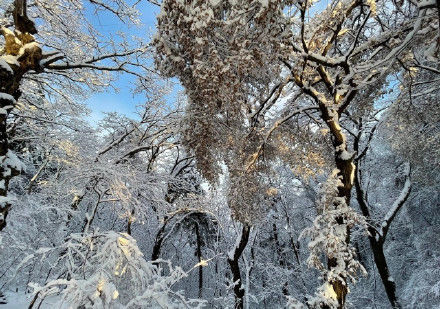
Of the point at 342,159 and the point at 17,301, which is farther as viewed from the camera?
the point at 17,301

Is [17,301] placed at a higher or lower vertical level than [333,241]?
lower

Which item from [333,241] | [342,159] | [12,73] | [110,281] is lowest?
[110,281]

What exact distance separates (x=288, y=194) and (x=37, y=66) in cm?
1682

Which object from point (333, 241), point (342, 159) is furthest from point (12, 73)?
point (342, 159)

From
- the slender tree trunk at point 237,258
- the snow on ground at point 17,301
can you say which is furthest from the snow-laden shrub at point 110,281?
the slender tree trunk at point 237,258

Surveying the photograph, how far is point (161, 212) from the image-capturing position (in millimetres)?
9773

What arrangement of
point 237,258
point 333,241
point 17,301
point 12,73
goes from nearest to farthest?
point 12,73
point 333,241
point 17,301
point 237,258

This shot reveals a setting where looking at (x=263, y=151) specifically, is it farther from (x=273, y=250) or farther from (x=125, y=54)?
(x=273, y=250)

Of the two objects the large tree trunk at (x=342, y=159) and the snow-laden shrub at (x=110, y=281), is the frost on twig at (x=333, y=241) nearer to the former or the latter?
the large tree trunk at (x=342, y=159)

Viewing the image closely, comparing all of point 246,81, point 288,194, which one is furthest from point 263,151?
point 288,194

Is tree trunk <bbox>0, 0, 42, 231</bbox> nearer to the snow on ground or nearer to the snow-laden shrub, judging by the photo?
the snow-laden shrub

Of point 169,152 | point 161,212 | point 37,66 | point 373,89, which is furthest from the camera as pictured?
point 169,152

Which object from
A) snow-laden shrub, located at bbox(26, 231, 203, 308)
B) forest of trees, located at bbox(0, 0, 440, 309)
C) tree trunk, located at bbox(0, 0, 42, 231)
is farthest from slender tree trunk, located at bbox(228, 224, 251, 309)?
tree trunk, located at bbox(0, 0, 42, 231)

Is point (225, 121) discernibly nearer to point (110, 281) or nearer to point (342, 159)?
point (342, 159)
